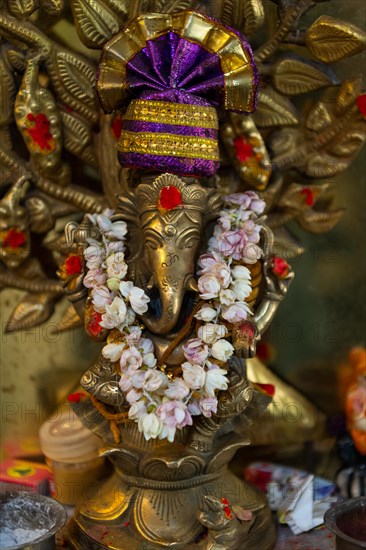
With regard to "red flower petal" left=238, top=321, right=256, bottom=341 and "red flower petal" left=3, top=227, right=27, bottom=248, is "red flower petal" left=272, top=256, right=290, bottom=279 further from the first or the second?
"red flower petal" left=3, top=227, right=27, bottom=248

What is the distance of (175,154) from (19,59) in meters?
0.50

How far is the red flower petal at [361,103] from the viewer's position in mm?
1801

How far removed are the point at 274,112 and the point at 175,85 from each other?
1.28 ft

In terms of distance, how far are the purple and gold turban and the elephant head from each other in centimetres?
4

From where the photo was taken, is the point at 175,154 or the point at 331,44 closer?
the point at 175,154

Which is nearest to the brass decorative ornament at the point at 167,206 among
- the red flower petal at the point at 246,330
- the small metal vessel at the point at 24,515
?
the red flower petal at the point at 246,330

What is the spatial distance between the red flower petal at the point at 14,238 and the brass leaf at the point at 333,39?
73cm

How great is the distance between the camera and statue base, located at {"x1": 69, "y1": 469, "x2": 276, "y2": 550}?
1535mm

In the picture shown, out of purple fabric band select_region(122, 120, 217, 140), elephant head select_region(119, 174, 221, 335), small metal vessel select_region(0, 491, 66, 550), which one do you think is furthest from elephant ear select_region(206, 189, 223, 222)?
small metal vessel select_region(0, 491, 66, 550)

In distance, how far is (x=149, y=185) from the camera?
151 centimetres

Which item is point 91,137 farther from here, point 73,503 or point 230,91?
point 73,503

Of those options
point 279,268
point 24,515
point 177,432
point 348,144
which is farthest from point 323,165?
point 24,515

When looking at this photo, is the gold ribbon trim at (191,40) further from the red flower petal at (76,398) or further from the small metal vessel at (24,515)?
the small metal vessel at (24,515)

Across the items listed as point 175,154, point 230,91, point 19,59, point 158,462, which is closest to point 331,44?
point 230,91
